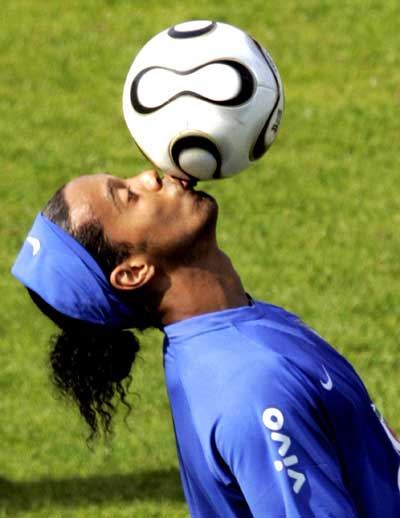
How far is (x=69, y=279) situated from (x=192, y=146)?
0.61 meters

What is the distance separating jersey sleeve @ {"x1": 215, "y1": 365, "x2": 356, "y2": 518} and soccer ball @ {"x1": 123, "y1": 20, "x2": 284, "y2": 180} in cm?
99

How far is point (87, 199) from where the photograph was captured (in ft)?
15.4

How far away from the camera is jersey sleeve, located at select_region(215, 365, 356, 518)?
411 cm

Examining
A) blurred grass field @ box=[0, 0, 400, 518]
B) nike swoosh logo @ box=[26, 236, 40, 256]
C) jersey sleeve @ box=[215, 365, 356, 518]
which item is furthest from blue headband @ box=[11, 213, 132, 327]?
blurred grass field @ box=[0, 0, 400, 518]

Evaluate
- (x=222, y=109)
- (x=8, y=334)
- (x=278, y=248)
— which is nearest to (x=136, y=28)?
(x=278, y=248)

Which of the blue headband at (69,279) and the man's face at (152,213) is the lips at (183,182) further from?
the blue headband at (69,279)

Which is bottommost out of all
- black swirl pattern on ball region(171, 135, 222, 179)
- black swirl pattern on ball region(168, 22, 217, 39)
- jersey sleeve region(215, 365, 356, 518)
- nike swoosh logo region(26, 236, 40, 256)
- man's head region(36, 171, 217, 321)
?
jersey sleeve region(215, 365, 356, 518)

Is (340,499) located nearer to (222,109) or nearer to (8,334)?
(222,109)

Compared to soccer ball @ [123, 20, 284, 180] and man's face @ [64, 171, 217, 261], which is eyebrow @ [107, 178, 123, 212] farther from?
soccer ball @ [123, 20, 284, 180]

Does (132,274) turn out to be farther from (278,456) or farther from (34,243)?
(278,456)

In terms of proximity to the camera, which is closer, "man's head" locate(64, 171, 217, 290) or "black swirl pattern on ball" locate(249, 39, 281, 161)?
"man's head" locate(64, 171, 217, 290)

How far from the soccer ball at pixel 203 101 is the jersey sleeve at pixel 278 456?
0.99m

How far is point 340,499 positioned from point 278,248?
5.74 meters

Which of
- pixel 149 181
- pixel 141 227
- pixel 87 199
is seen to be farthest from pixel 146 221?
pixel 87 199
